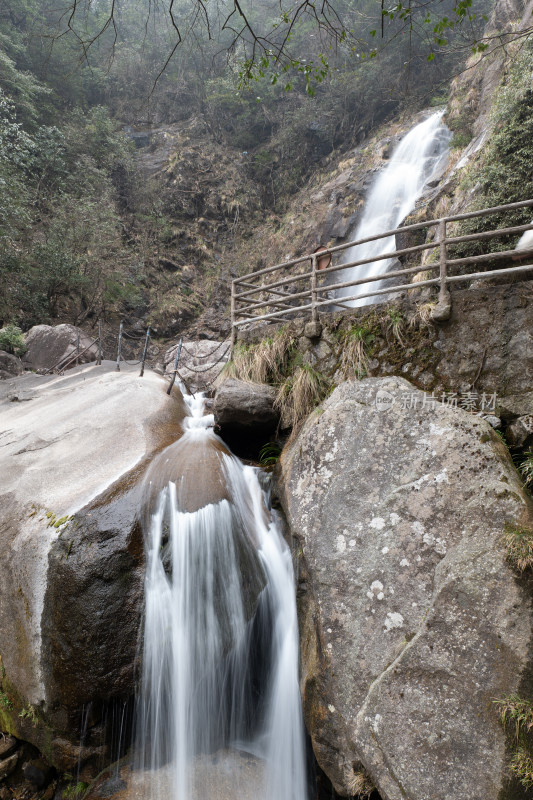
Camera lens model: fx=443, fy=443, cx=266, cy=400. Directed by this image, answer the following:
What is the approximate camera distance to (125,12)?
27.5m

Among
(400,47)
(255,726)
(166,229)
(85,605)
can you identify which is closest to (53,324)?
(166,229)

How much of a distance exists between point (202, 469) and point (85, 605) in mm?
2085

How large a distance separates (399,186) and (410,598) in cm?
1608

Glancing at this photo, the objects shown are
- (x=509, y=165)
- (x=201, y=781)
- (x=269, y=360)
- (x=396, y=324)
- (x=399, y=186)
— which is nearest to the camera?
(x=201, y=781)

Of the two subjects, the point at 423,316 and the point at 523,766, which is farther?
the point at 423,316

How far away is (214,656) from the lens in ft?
15.8

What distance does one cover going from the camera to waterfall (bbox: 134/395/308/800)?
4.43 metres

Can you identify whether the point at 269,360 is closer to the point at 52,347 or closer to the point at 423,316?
the point at 423,316

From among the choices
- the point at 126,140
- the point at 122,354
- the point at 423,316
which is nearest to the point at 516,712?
the point at 423,316

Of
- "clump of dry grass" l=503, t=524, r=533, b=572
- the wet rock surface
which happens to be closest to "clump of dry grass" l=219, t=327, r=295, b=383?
"clump of dry grass" l=503, t=524, r=533, b=572

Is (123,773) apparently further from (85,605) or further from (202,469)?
(202,469)

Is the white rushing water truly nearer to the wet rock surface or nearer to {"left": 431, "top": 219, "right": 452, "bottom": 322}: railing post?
{"left": 431, "top": 219, "right": 452, "bottom": 322}: railing post

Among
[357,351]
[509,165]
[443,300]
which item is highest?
[509,165]

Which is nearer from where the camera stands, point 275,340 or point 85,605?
point 85,605
